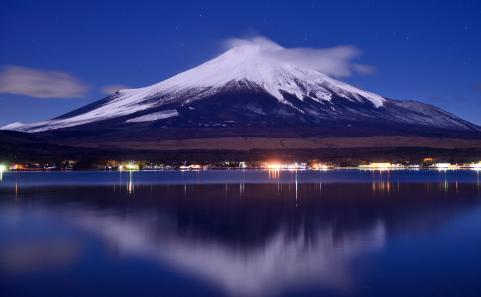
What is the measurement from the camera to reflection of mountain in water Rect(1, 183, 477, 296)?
34.1ft

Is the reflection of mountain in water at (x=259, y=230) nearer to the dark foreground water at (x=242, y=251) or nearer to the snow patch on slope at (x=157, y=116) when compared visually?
the dark foreground water at (x=242, y=251)

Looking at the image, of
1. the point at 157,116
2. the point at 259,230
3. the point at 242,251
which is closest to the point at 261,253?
the point at 242,251

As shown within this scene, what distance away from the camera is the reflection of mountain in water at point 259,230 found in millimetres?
10406

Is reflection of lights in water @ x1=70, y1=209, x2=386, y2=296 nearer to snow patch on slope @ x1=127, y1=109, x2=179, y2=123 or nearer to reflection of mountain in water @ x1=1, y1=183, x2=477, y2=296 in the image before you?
reflection of mountain in water @ x1=1, y1=183, x2=477, y2=296

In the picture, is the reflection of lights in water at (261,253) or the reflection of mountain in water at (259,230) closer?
the reflection of lights in water at (261,253)

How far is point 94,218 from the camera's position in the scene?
773 inches

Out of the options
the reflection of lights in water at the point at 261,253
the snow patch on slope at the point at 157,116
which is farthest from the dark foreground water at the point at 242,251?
the snow patch on slope at the point at 157,116

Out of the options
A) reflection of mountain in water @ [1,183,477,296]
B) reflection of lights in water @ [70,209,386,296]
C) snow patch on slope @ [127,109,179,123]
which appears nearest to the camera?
reflection of lights in water @ [70,209,386,296]

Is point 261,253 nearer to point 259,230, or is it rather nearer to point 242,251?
point 242,251

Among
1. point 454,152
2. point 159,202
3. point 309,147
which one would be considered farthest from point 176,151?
point 159,202

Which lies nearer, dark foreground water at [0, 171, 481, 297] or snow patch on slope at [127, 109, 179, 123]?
dark foreground water at [0, 171, 481, 297]

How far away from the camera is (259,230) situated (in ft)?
52.5

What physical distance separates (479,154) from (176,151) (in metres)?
81.6

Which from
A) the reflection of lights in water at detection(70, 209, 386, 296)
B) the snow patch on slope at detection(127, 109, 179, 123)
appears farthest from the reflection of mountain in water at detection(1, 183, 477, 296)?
the snow patch on slope at detection(127, 109, 179, 123)
